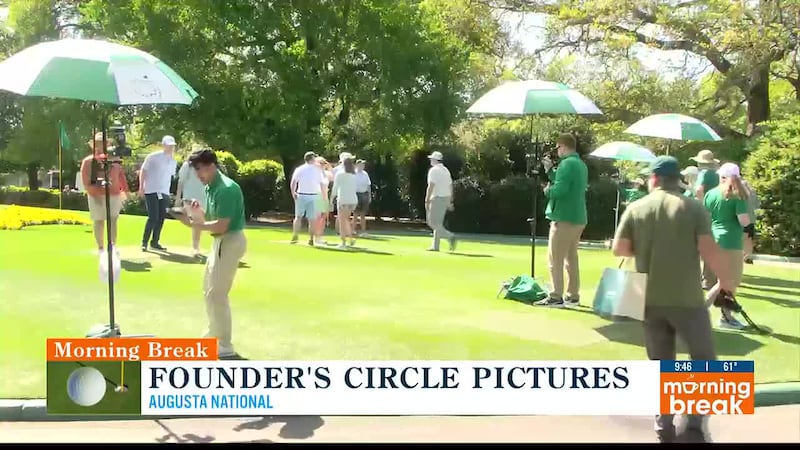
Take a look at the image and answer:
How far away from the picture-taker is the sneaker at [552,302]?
26.3 ft

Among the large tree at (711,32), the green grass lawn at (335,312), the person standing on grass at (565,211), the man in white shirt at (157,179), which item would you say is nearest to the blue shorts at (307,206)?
the green grass lawn at (335,312)

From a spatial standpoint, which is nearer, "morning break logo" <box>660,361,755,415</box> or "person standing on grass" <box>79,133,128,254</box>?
"morning break logo" <box>660,361,755,415</box>

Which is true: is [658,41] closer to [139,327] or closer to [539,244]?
[539,244]

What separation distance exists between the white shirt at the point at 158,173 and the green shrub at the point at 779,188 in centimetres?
1132

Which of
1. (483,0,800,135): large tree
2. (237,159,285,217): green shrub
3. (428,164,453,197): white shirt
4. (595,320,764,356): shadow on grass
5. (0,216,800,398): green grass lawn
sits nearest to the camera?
(0,216,800,398): green grass lawn

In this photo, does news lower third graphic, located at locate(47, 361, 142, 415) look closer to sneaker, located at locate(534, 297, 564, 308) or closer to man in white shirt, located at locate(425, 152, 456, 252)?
sneaker, located at locate(534, 297, 564, 308)

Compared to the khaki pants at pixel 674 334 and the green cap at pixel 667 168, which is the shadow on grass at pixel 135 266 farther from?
the green cap at pixel 667 168

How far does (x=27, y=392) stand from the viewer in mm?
4941

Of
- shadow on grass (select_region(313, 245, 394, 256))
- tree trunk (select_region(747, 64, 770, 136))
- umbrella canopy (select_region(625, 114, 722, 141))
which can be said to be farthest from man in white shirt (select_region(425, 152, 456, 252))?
tree trunk (select_region(747, 64, 770, 136))

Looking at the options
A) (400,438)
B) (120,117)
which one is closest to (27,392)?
(400,438)

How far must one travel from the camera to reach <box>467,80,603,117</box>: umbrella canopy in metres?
8.16

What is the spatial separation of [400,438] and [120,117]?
17.4 metres

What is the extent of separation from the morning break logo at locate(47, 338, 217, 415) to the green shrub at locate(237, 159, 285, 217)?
1621 centimetres

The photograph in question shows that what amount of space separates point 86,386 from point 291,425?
1.27 metres
